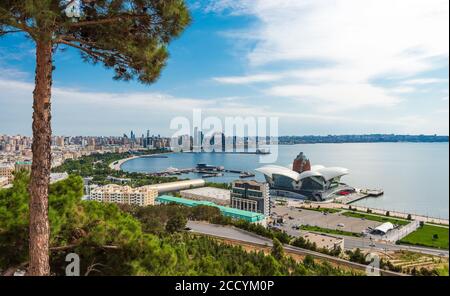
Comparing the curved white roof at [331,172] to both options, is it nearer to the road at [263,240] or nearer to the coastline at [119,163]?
the road at [263,240]

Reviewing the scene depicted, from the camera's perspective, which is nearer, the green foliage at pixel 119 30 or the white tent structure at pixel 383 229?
the green foliage at pixel 119 30

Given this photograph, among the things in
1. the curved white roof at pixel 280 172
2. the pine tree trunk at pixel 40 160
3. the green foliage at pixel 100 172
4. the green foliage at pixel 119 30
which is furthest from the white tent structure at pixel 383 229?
the green foliage at pixel 100 172

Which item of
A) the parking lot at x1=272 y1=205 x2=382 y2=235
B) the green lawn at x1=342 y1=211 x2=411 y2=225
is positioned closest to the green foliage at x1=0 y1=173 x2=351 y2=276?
the parking lot at x1=272 y1=205 x2=382 y2=235

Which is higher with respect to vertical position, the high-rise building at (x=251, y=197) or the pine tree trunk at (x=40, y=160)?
the pine tree trunk at (x=40, y=160)

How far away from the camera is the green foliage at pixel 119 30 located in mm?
1183

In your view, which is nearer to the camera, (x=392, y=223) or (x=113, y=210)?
(x=113, y=210)

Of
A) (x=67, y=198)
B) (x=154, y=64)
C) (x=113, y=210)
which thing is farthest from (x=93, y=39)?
(x=113, y=210)

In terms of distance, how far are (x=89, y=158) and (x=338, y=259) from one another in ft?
57.2

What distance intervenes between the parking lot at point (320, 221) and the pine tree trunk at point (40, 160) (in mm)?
7641

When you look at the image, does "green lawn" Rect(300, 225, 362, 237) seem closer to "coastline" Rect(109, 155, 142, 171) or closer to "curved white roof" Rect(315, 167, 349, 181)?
"curved white roof" Rect(315, 167, 349, 181)

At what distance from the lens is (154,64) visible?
4.77ft

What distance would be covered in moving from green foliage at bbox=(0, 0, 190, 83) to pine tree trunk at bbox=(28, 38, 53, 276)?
101 mm

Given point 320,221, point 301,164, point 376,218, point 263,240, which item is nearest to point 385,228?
point 376,218
